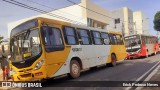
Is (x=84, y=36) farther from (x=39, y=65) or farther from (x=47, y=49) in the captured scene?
(x=39, y=65)

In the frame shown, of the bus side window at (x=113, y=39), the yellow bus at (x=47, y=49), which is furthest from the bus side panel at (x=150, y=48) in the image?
the yellow bus at (x=47, y=49)

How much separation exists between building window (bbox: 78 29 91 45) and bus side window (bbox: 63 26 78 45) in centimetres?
63

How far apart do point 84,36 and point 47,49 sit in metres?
4.22

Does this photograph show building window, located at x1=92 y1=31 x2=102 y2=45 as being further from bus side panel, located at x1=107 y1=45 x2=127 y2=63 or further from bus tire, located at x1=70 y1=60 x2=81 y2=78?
bus tire, located at x1=70 y1=60 x2=81 y2=78

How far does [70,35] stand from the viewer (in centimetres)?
1349

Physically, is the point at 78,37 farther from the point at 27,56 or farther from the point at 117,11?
the point at 117,11

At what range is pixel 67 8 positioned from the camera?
39.7m

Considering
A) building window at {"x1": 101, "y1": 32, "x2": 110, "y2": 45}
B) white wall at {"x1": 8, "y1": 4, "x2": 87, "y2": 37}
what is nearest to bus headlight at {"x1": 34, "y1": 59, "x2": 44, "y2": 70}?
building window at {"x1": 101, "y1": 32, "x2": 110, "y2": 45}

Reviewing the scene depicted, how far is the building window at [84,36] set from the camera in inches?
575

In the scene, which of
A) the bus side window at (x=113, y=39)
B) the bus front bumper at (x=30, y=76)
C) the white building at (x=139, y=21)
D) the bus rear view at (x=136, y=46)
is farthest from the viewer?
the white building at (x=139, y=21)

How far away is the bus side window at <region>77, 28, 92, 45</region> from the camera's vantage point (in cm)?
1458

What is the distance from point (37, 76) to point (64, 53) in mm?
2152

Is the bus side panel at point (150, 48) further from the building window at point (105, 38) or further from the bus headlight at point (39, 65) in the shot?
the bus headlight at point (39, 65)

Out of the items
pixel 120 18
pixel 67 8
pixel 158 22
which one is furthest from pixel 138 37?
pixel 158 22
